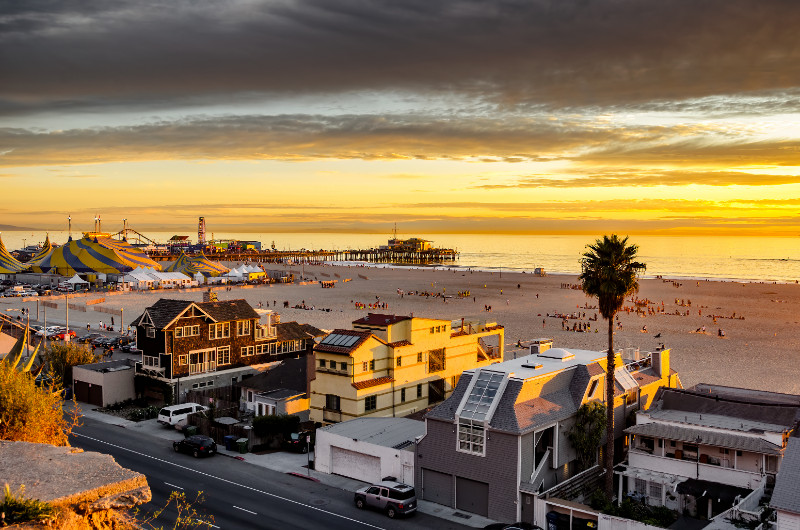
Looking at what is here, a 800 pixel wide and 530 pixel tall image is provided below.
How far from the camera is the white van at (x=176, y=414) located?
1487 inches

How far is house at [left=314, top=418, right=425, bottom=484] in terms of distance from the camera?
95.8ft

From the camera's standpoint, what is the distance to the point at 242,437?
34.9 meters

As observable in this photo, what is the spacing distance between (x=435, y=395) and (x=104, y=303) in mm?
79097

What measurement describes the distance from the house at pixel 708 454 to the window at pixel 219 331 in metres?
27.8

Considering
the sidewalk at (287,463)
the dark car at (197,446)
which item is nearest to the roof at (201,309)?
the sidewalk at (287,463)

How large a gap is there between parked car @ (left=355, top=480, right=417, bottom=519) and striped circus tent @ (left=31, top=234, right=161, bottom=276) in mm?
121661

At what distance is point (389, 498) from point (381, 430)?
6.11m

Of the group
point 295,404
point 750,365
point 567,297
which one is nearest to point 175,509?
point 295,404

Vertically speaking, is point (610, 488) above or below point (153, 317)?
below

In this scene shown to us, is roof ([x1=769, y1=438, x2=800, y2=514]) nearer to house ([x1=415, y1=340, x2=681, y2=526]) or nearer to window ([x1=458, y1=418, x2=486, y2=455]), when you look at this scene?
house ([x1=415, y1=340, x2=681, y2=526])

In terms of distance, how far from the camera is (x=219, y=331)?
151 ft

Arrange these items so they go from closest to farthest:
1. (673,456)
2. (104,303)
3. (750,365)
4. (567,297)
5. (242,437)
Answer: (673,456)
(242,437)
(750,365)
(104,303)
(567,297)

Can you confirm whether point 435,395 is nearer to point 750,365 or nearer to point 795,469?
point 795,469

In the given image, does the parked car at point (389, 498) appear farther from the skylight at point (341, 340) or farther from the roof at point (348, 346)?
the skylight at point (341, 340)
